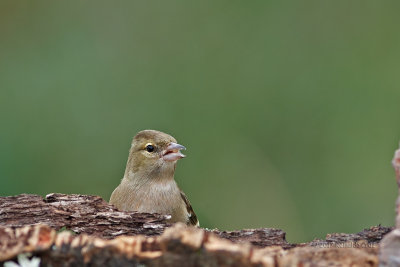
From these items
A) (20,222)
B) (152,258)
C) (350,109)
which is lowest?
(152,258)

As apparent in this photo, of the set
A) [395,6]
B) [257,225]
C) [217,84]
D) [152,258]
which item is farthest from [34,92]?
[152,258]

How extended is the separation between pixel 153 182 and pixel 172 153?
304 millimetres

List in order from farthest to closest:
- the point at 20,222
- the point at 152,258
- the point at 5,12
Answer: the point at 5,12
the point at 20,222
the point at 152,258

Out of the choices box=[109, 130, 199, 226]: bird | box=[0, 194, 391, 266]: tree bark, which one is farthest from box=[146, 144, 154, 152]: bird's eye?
box=[0, 194, 391, 266]: tree bark

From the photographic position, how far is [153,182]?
5.92 meters

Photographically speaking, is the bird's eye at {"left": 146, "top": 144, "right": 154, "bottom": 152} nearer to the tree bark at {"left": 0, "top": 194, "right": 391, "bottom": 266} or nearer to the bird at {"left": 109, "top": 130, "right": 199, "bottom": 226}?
the bird at {"left": 109, "top": 130, "right": 199, "bottom": 226}

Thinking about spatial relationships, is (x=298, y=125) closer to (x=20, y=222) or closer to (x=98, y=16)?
(x=98, y=16)

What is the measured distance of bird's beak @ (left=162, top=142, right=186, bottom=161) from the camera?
19.5 feet

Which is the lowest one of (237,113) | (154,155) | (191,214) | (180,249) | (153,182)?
(180,249)

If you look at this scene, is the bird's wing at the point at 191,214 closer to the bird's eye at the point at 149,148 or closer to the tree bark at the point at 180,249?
the bird's eye at the point at 149,148

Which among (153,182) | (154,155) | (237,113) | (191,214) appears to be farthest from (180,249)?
(237,113)

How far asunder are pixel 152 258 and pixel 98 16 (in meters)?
5.70

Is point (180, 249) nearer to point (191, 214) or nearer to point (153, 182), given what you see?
point (191, 214)

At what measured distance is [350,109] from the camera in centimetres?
665
